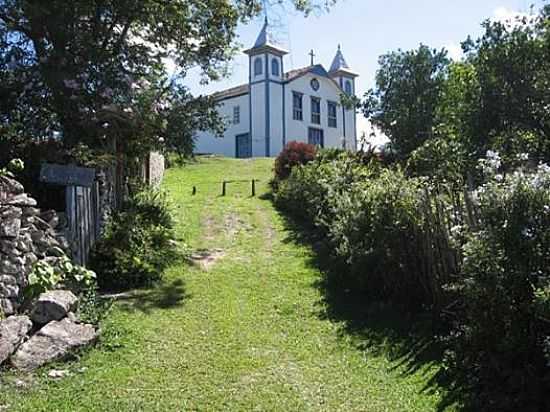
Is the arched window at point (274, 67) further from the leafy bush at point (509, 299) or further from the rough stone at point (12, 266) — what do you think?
the leafy bush at point (509, 299)

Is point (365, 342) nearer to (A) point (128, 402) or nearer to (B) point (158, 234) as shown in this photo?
(A) point (128, 402)

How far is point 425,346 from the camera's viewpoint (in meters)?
6.35

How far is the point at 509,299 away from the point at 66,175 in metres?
6.23

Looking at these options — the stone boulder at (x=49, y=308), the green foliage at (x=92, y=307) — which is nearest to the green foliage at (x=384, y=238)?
the green foliage at (x=92, y=307)

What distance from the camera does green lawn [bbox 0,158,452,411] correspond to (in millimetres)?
5051

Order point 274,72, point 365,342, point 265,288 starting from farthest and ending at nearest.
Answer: point 274,72 → point 265,288 → point 365,342

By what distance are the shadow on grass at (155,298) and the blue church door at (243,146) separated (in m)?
30.5

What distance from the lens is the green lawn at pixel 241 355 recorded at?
505 cm

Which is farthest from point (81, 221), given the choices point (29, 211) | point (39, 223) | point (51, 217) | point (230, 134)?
Answer: point (230, 134)

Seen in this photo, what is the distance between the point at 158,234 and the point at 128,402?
5506 millimetres

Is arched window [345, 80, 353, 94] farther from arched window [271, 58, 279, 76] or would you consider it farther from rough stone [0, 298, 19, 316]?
rough stone [0, 298, 19, 316]

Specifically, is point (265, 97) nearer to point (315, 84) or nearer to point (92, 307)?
point (315, 84)

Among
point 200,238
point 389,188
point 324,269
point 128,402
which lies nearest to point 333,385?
point 128,402

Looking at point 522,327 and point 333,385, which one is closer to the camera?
point 522,327
